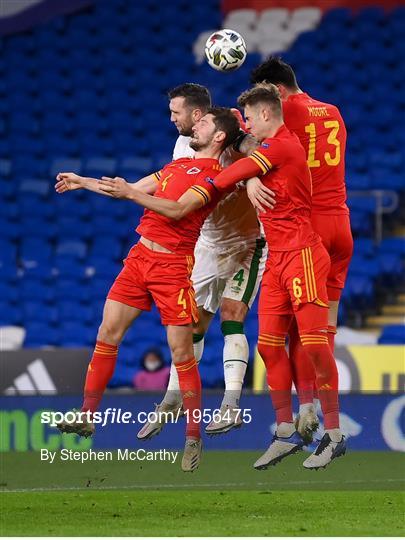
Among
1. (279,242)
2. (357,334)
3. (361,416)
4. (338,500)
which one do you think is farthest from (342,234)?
(357,334)

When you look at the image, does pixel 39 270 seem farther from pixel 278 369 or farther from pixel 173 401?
pixel 278 369

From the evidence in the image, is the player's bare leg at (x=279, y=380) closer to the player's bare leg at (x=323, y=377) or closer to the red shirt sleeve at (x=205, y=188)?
the player's bare leg at (x=323, y=377)

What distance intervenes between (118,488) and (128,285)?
2.44m

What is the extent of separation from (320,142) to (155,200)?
1141mm

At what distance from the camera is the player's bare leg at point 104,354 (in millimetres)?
8781

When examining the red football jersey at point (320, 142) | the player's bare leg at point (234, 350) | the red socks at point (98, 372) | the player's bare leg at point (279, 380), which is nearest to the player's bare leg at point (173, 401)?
the player's bare leg at point (234, 350)

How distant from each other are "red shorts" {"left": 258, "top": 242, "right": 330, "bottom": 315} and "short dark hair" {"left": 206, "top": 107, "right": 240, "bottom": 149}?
84 centimetres

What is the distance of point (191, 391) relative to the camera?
28.5 ft

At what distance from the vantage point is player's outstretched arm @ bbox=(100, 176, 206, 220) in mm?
8305

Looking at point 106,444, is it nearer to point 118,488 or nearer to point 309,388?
point 118,488

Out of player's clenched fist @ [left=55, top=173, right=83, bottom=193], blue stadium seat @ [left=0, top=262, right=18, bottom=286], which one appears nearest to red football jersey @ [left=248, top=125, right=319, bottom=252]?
player's clenched fist @ [left=55, top=173, right=83, bottom=193]

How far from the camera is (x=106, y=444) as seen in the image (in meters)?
9.80

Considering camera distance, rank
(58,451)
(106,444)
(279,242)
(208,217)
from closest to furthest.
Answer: (279,242) → (208,217) → (106,444) → (58,451)

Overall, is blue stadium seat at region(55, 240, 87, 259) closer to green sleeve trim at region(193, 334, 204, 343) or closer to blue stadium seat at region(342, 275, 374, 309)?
blue stadium seat at region(342, 275, 374, 309)
